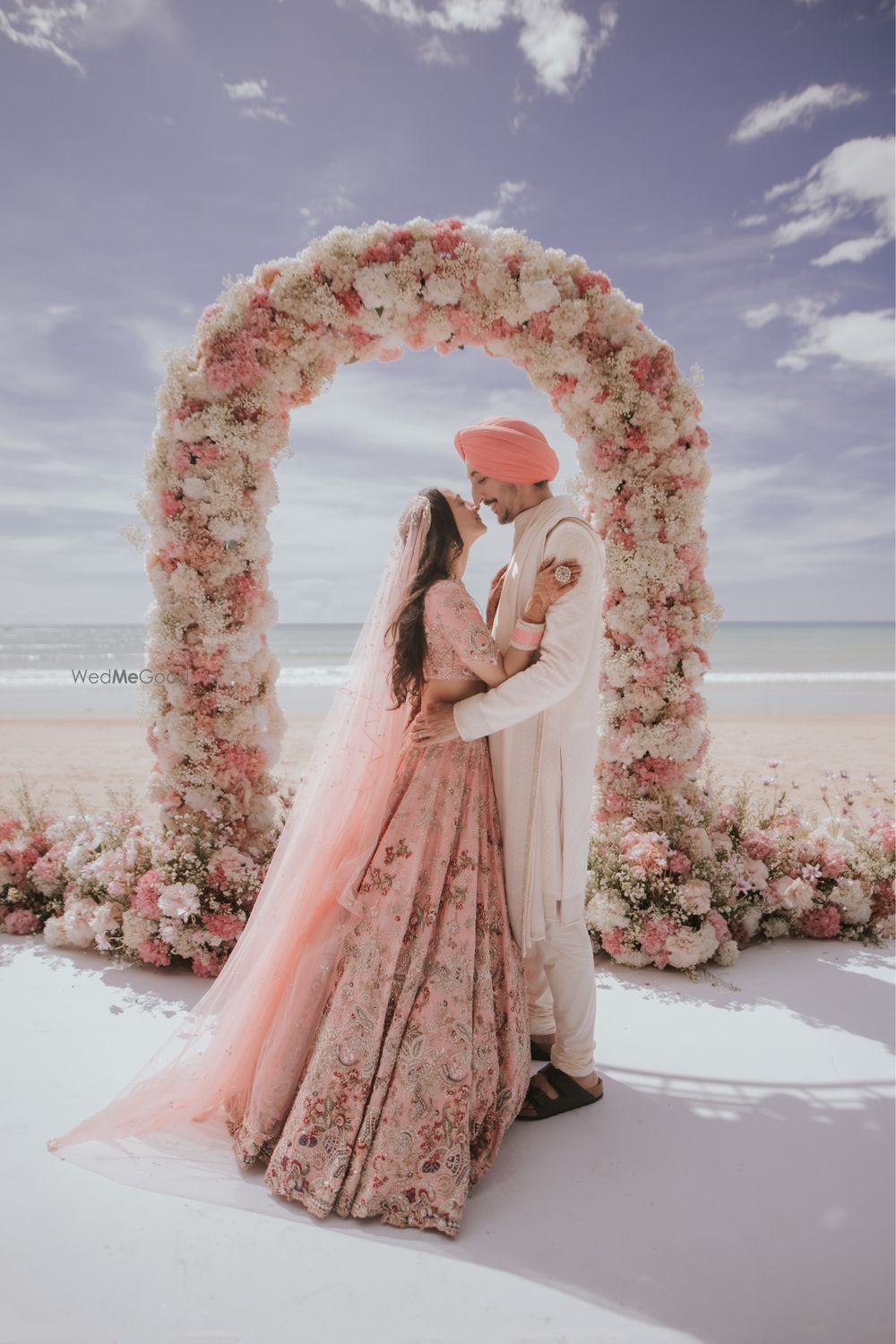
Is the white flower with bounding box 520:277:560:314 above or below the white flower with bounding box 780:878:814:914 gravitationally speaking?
above

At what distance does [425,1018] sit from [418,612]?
137cm

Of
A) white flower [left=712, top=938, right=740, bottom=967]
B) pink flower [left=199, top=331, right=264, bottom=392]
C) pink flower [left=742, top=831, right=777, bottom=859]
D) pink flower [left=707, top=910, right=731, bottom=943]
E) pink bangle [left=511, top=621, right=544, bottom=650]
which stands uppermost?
pink flower [left=199, top=331, right=264, bottom=392]

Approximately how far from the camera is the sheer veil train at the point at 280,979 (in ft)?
8.71

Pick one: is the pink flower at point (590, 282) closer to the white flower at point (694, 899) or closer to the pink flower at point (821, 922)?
the white flower at point (694, 899)

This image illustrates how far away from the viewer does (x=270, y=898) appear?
2.92 m

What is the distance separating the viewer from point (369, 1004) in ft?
8.62

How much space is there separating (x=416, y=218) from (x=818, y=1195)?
478cm

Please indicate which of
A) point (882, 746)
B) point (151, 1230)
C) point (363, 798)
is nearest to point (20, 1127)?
point (151, 1230)

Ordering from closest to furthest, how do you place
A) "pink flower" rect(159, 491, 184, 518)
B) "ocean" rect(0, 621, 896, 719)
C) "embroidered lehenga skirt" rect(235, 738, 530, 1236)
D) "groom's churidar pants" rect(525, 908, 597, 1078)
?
1. "embroidered lehenga skirt" rect(235, 738, 530, 1236)
2. "groom's churidar pants" rect(525, 908, 597, 1078)
3. "pink flower" rect(159, 491, 184, 518)
4. "ocean" rect(0, 621, 896, 719)

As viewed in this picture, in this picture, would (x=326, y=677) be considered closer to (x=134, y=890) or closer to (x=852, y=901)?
(x=134, y=890)

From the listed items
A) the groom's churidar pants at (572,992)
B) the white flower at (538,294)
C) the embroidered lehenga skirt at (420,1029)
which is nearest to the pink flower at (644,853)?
the groom's churidar pants at (572,992)

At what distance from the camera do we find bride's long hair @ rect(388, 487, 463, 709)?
2877 millimetres

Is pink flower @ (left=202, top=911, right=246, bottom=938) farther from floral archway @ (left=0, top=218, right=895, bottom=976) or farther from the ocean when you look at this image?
the ocean

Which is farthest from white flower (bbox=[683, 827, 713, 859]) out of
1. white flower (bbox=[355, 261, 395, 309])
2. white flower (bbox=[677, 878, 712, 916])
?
white flower (bbox=[355, 261, 395, 309])
